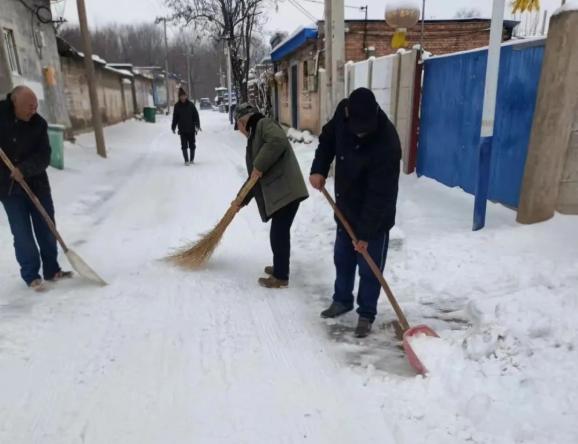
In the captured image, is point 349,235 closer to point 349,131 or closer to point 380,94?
point 349,131

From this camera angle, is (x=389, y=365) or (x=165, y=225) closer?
(x=389, y=365)

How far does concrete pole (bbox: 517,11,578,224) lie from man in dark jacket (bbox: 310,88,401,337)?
1.82m

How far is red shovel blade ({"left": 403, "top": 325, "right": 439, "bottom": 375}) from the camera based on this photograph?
8.50 feet

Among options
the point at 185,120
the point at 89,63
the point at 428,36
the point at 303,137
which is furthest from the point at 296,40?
the point at 89,63

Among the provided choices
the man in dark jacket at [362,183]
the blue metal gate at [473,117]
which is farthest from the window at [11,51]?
the man in dark jacket at [362,183]

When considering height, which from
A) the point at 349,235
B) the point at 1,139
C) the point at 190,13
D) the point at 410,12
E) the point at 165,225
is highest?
the point at 190,13

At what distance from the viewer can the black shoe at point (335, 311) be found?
337cm

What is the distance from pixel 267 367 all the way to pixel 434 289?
1638mm

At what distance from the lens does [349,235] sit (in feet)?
10.3

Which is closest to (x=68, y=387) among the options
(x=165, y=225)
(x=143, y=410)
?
(x=143, y=410)

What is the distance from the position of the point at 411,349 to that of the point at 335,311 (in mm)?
811

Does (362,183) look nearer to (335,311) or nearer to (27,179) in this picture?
(335,311)

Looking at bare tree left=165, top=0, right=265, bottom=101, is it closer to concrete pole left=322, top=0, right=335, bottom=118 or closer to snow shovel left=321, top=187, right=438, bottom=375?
concrete pole left=322, top=0, right=335, bottom=118

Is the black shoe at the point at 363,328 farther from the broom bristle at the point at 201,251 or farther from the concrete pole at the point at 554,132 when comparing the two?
the concrete pole at the point at 554,132
